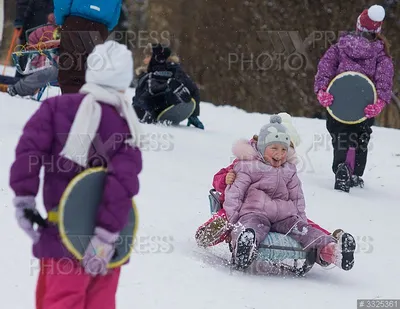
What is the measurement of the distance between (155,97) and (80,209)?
25.6ft

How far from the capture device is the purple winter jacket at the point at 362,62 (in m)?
8.36

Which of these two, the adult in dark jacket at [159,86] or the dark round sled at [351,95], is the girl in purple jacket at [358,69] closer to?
the dark round sled at [351,95]

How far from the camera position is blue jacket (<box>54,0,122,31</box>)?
280 inches

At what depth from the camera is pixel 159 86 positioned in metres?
11.1

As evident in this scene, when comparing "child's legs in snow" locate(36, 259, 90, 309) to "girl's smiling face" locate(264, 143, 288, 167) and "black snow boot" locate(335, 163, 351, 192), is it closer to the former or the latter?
"girl's smiling face" locate(264, 143, 288, 167)

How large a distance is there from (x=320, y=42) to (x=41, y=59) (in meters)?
7.43

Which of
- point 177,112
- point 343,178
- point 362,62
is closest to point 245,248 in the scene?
point 343,178

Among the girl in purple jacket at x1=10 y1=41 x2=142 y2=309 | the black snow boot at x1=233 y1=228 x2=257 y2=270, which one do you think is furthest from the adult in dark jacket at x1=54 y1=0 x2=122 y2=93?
the girl in purple jacket at x1=10 y1=41 x2=142 y2=309

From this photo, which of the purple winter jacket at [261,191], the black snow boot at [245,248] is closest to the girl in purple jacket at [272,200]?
the purple winter jacket at [261,191]

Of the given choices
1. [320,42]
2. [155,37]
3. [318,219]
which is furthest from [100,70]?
[155,37]

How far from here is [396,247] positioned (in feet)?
21.6

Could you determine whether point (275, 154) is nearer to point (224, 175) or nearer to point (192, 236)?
point (224, 175)

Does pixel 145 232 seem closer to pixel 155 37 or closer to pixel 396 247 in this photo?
pixel 396 247

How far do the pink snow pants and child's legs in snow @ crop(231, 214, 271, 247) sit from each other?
1.95 metres
